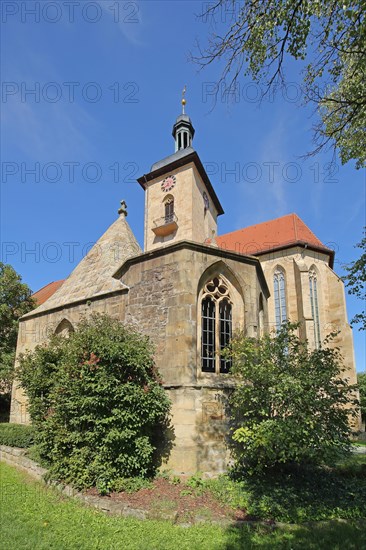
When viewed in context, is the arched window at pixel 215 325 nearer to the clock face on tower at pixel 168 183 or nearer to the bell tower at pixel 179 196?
the bell tower at pixel 179 196

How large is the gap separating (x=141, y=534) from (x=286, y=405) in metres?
3.51

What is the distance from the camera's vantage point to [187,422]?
7570 mm

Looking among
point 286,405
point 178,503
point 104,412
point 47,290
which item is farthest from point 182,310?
point 47,290

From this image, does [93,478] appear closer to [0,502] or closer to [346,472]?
[0,502]

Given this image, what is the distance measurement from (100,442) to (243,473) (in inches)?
125

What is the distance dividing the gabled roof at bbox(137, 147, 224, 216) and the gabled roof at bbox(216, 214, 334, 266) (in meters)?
5.30

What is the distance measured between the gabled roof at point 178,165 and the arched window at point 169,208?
2.52 metres

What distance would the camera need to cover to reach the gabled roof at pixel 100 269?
470 inches

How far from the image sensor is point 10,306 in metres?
21.4

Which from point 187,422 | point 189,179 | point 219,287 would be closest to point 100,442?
point 187,422

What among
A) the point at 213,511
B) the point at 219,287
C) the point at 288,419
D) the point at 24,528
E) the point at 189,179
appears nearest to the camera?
the point at 24,528

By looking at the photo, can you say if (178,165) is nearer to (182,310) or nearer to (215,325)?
(215,325)

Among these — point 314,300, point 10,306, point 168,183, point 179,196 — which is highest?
point 168,183

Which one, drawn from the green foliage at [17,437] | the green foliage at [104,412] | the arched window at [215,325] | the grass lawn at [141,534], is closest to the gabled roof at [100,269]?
the arched window at [215,325]
